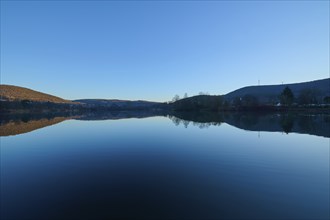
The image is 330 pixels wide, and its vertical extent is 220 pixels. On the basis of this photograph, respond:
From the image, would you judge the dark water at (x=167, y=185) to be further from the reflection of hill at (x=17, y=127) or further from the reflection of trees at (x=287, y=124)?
the reflection of hill at (x=17, y=127)

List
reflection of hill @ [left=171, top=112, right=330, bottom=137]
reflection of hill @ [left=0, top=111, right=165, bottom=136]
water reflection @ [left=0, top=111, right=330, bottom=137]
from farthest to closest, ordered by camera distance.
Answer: reflection of hill @ [left=0, top=111, right=165, bottom=136] < water reflection @ [left=0, top=111, right=330, bottom=137] < reflection of hill @ [left=171, top=112, right=330, bottom=137]

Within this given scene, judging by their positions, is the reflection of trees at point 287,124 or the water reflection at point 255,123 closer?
the reflection of trees at point 287,124

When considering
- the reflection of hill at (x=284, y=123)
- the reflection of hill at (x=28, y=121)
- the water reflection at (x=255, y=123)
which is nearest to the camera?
the reflection of hill at (x=284, y=123)

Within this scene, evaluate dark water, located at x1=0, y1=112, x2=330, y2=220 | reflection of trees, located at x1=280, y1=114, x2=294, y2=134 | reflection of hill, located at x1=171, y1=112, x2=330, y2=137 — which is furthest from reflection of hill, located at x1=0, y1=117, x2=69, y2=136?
reflection of trees, located at x1=280, y1=114, x2=294, y2=134

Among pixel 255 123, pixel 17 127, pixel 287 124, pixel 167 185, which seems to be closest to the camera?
pixel 167 185

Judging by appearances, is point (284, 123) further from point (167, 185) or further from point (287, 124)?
point (167, 185)

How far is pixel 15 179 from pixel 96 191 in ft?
18.7

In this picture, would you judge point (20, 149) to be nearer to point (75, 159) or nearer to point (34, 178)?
point (75, 159)

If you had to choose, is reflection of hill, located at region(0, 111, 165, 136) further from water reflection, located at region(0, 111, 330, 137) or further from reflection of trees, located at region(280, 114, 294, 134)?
reflection of trees, located at region(280, 114, 294, 134)

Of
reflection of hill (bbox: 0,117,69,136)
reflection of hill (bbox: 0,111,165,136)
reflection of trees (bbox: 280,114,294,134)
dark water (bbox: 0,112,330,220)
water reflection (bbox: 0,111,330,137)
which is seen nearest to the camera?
dark water (bbox: 0,112,330,220)

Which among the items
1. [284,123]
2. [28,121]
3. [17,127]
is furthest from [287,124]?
[28,121]

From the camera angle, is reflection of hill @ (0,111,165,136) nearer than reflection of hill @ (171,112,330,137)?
Result: No

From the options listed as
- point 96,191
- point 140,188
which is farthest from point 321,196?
point 96,191

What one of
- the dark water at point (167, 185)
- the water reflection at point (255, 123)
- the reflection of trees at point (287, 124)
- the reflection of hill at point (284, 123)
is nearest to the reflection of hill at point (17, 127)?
the water reflection at point (255, 123)
